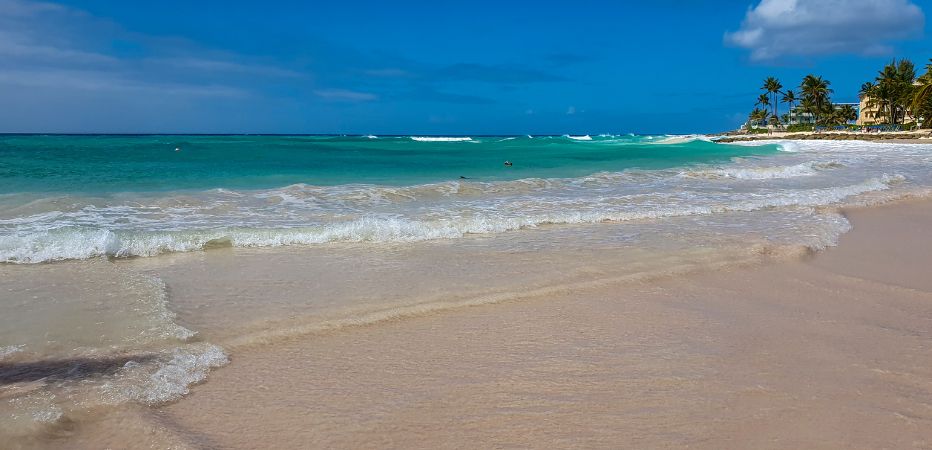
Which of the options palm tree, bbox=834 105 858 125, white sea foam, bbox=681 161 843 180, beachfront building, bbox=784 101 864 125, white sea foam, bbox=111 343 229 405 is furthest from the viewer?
beachfront building, bbox=784 101 864 125

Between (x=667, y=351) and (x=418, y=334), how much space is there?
206cm

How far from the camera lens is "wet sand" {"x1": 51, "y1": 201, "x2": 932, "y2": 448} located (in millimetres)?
3361

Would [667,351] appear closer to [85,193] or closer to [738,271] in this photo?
[738,271]

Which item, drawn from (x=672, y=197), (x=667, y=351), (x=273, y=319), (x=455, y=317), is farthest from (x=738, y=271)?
(x=672, y=197)

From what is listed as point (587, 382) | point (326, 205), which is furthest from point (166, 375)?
point (326, 205)

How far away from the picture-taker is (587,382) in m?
4.07

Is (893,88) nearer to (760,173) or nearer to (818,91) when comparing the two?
(818,91)

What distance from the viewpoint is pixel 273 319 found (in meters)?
5.53

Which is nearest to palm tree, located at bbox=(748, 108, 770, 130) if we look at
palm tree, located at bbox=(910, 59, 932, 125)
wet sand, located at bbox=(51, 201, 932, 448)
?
palm tree, located at bbox=(910, 59, 932, 125)

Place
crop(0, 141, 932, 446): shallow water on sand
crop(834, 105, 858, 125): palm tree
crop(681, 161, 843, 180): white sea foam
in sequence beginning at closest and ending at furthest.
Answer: crop(0, 141, 932, 446): shallow water on sand, crop(681, 161, 843, 180): white sea foam, crop(834, 105, 858, 125): palm tree

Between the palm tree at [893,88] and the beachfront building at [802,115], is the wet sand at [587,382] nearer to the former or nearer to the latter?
the palm tree at [893,88]

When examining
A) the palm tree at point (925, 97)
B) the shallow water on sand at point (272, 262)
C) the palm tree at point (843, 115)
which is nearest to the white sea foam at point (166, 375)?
the shallow water on sand at point (272, 262)

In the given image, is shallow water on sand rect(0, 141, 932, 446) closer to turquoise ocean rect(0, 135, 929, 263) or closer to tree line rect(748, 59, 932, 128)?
turquoise ocean rect(0, 135, 929, 263)

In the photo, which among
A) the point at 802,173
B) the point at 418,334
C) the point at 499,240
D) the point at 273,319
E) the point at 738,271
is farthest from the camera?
the point at 802,173
